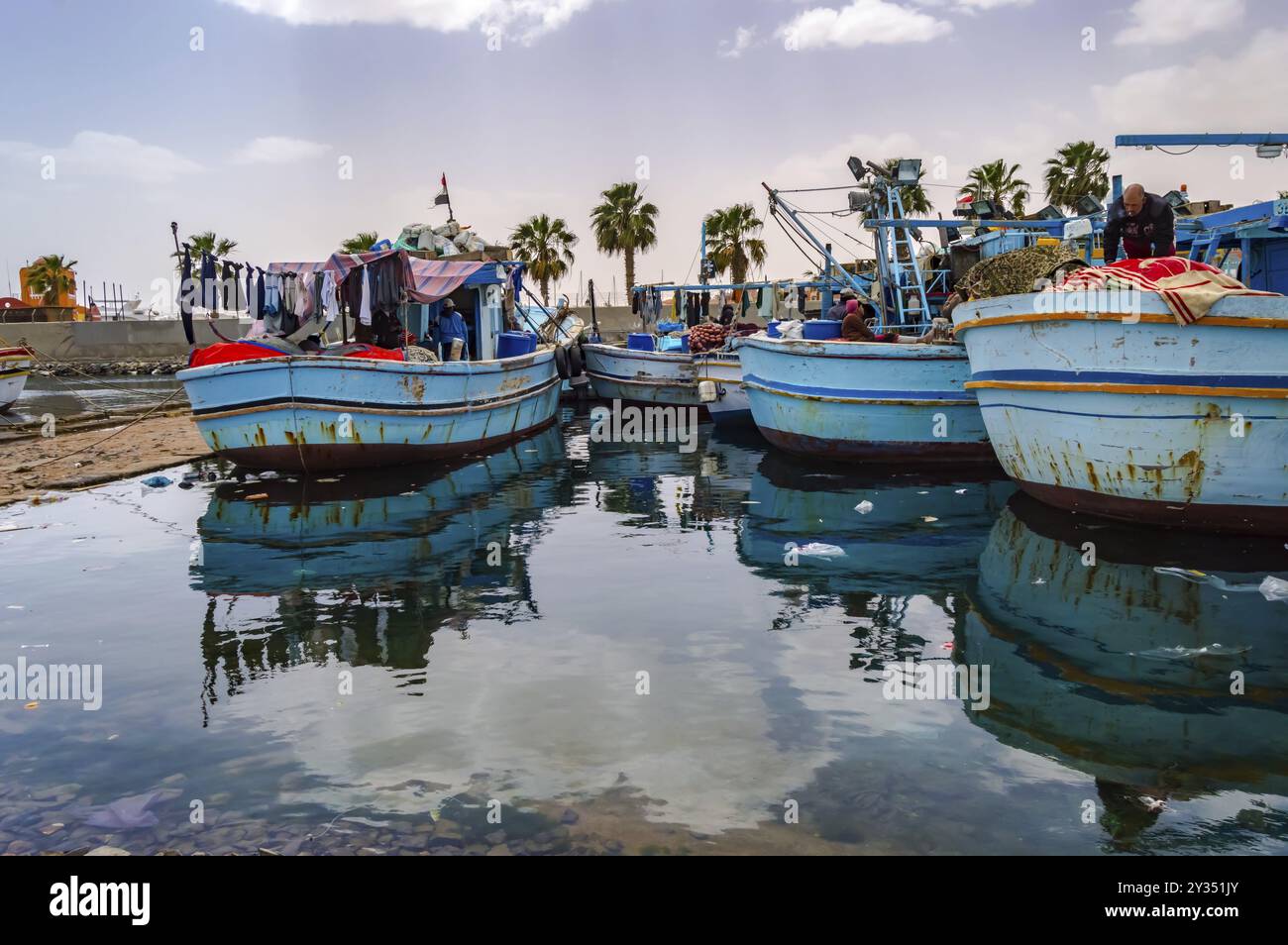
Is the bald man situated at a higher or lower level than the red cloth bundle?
higher

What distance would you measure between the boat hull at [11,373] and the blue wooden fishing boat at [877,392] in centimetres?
1767

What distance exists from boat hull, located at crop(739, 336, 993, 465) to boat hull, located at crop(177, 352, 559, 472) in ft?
15.7

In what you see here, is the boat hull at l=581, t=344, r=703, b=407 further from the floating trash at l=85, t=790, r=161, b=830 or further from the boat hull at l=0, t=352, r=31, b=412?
the floating trash at l=85, t=790, r=161, b=830

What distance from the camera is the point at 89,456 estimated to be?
13875 millimetres

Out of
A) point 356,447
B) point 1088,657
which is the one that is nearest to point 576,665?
point 1088,657

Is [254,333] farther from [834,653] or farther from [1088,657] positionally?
[1088,657]

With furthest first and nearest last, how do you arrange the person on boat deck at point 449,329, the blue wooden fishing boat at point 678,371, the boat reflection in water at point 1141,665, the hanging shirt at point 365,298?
the blue wooden fishing boat at point 678,371 < the person on boat deck at point 449,329 < the hanging shirt at point 365,298 < the boat reflection in water at point 1141,665

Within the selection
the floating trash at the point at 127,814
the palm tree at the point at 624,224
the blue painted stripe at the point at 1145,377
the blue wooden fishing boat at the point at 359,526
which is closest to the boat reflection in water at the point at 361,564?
the blue wooden fishing boat at the point at 359,526

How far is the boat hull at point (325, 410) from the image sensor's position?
453 inches

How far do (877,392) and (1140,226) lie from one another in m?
3.79

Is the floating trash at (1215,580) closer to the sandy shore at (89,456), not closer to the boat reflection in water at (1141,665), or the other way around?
the boat reflection in water at (1141,665)

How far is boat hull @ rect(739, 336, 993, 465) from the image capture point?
11.7 meters

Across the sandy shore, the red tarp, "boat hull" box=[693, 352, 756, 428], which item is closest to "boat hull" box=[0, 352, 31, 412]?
the sandy shore
